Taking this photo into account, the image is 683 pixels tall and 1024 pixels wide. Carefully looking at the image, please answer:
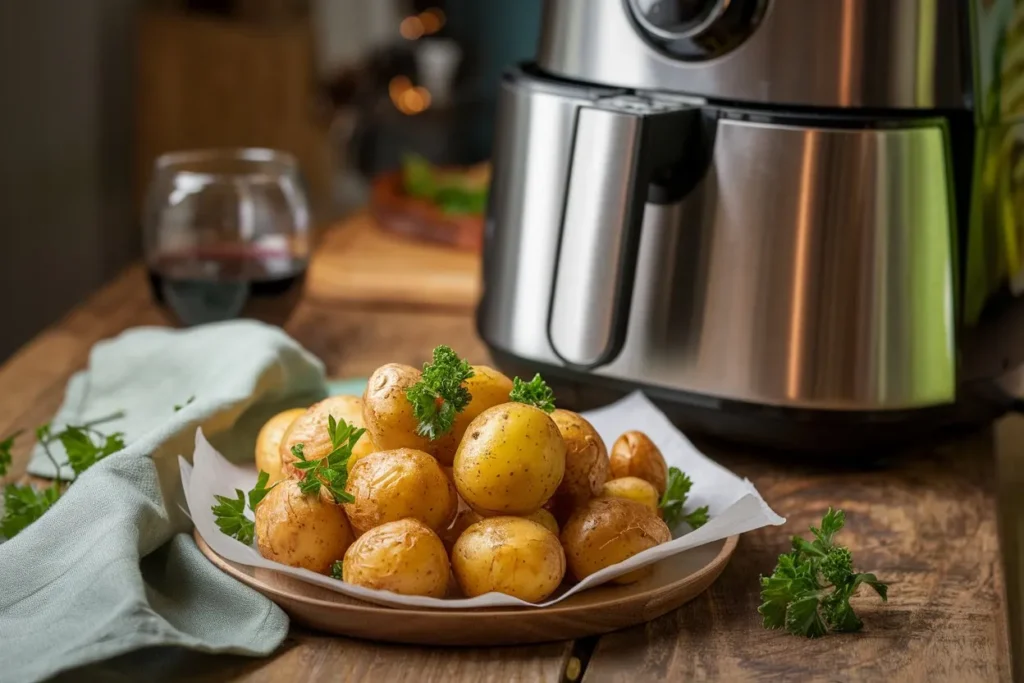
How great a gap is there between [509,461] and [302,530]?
109 mm

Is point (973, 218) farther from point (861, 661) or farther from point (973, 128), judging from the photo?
point (861, 661)

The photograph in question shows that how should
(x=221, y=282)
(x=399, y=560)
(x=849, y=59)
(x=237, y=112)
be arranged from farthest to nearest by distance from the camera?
1. (x=237, y=112)
2. (x=221, y=282)
3. (x=849, y=59)
4. (x=399, y=560)

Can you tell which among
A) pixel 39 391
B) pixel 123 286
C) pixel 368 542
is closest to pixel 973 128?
pixel 368 542

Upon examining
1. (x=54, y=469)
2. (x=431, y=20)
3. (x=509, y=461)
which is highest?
(x=431, y=20)

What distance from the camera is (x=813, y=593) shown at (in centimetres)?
68

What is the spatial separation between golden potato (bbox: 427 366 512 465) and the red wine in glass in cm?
45

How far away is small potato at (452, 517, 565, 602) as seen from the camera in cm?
64

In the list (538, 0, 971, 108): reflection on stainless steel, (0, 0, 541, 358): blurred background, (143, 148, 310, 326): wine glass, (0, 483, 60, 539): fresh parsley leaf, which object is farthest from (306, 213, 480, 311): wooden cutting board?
(0, 483, 60, 539): fresh parsley leaf

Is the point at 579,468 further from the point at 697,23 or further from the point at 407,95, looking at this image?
the point at 407,95

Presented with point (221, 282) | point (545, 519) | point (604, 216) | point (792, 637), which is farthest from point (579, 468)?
point (221, 282)

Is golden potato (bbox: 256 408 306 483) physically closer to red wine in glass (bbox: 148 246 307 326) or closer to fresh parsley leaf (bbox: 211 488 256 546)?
fresh parsley leaf (bbox: 211 488 256 546)

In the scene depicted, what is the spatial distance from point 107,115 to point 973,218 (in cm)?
138

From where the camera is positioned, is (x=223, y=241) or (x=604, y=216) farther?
(x=223, y=241)

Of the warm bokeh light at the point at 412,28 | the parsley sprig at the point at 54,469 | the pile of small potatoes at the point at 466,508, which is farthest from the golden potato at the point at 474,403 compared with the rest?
the warm bokeh light at the point at 412,28
